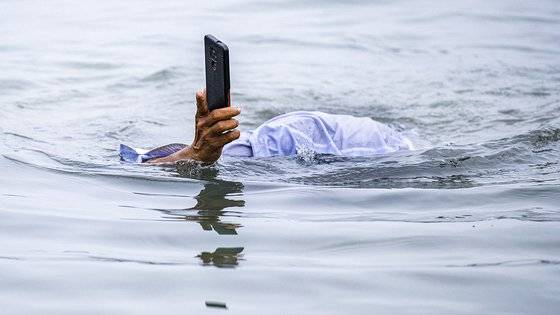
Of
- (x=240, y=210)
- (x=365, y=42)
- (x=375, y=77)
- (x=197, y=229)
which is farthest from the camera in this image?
(x=365, y=42)

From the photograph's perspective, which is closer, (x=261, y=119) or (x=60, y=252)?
(x=60, y=252)

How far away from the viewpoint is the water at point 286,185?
3451 millimetres

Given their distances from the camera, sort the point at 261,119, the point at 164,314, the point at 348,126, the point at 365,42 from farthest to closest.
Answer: the point at 365,42
the point at 261,119
the point at 348,126
the point at 164,314

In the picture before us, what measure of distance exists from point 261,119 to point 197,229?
392cm

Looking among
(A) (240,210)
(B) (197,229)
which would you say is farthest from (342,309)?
(A) (240,210)

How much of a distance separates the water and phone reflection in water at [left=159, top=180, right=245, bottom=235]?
0.01 meters

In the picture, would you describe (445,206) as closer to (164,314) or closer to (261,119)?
(164,314)

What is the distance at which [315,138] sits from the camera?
589 centimetres

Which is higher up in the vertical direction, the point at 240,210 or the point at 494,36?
the point at 494,36

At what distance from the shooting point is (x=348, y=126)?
5992 mm

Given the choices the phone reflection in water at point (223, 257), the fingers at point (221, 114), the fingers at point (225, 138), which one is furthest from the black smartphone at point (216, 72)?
the phone reflection in water at point (223, 257)

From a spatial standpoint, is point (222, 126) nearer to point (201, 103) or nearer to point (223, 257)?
point (201, 103)

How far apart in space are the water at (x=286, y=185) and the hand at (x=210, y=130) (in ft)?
0.48

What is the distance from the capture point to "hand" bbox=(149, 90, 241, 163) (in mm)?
4715
